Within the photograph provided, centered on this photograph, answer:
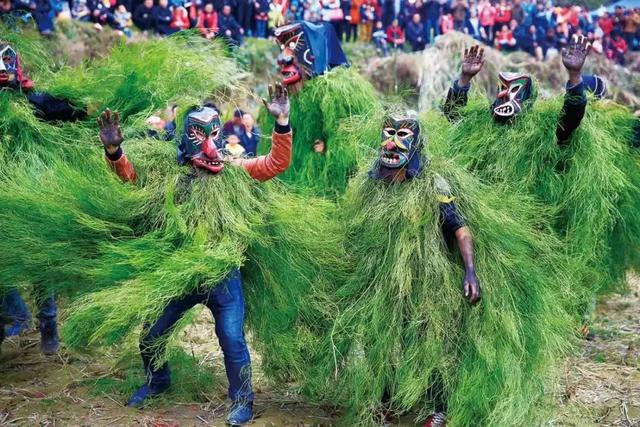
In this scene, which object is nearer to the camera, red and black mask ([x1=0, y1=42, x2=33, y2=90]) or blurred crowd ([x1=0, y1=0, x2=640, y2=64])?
red and black mask ([x1=0, y1=42, x2=33, y2=90])

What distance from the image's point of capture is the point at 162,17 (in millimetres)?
11930

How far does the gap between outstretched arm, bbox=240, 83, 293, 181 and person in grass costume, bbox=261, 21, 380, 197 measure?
6.00 ft

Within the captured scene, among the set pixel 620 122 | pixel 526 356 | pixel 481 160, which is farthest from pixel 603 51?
pixel 526 356

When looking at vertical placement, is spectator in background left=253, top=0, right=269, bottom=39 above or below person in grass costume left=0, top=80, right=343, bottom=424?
below

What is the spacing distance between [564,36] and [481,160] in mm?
11481

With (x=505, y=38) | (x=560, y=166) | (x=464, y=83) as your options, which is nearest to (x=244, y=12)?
(x=505, y=38)

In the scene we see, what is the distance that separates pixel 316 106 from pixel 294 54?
439 mm

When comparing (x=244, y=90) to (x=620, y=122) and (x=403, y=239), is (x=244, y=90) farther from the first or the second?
(x=620, y=122)

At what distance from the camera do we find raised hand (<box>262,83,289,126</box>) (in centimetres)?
446

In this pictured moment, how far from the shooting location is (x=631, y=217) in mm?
6031

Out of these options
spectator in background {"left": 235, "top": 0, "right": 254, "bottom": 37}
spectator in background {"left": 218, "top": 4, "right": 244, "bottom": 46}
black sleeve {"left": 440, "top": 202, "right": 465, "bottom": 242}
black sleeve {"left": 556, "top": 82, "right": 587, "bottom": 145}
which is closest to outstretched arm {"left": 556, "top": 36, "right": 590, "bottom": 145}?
black sleeve {"left": 556, "top": 82, "right": 587, "bottom": 145}

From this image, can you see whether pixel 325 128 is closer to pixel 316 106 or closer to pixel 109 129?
pixel 316 106

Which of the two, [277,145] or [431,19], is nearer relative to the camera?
[277,145]

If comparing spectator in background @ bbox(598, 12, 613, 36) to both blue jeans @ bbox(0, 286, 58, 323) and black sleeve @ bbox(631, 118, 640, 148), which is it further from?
blue jeans @ bbox(0, 286, 58, 323)
